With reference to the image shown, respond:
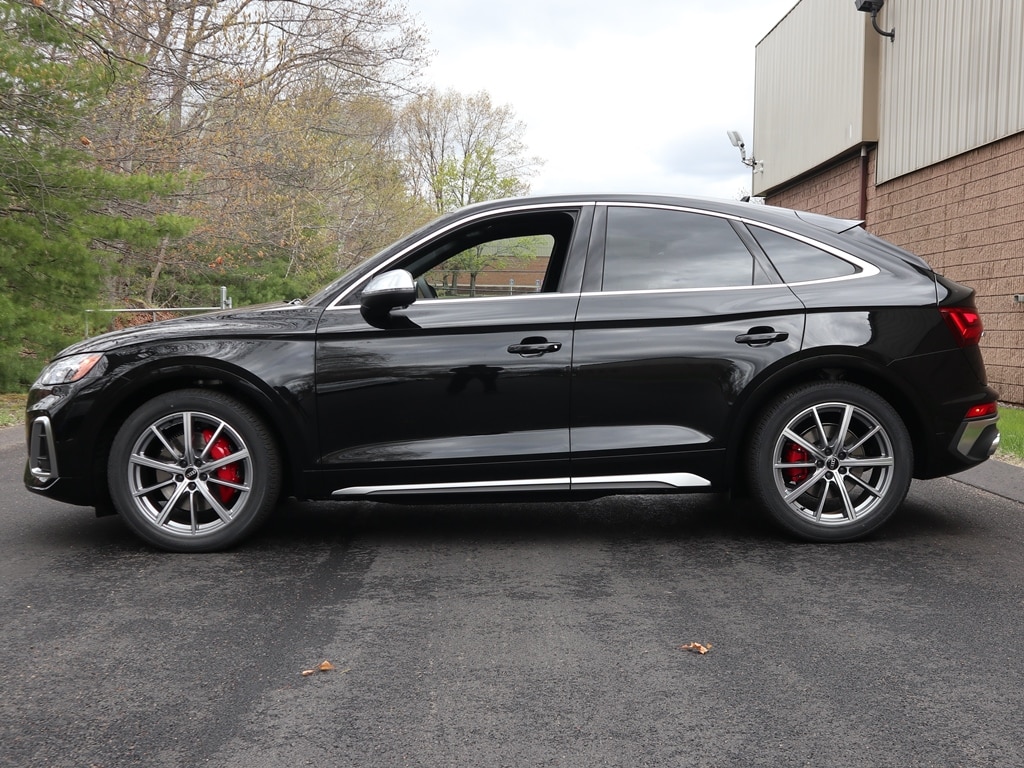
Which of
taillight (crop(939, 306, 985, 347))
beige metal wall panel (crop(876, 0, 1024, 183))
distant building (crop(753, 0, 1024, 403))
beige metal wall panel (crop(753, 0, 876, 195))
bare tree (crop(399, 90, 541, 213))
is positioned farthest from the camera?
bare tree (crop(399, 90, 541, 213))

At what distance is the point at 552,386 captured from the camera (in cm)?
515

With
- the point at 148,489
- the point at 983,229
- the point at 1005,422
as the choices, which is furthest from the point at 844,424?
the point at 983,229

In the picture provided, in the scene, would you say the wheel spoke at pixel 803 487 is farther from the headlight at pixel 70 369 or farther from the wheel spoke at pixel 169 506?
the headlight at pixel 70 369

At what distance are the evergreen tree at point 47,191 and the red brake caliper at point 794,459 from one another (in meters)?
Answer: 9.99

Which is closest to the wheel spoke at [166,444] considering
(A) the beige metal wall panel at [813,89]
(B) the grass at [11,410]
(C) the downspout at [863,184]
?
(B) the grass at [11,410]

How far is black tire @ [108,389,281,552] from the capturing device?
5113mm

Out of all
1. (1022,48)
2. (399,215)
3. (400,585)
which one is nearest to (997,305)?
(1022,48)

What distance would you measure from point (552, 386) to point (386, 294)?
0.91 metres

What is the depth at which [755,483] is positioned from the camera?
17.3ft

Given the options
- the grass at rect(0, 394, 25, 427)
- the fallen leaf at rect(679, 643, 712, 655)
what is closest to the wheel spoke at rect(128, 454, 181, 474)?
the fallen leaf at rect(679, 643, 712, 655)

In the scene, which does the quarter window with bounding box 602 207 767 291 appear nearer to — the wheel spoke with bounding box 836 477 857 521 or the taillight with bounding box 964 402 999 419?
the wheel spoke with bounding box 836 477 857 521

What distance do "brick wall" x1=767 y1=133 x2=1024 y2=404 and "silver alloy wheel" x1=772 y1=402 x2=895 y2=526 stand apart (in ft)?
28.7

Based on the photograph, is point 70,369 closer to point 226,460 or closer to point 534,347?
point 226,460

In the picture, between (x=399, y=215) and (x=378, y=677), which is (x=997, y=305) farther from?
(x=399, y=215)
